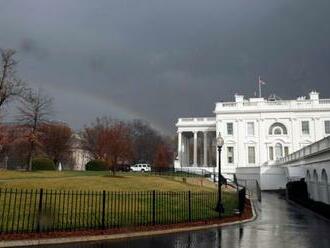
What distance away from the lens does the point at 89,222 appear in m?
17.6

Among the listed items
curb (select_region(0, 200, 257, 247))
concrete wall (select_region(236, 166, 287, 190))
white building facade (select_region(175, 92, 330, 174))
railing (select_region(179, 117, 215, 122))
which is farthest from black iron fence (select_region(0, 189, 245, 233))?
railing (select_region(179, 117, 215, 122))

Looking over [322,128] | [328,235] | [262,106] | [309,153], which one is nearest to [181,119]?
[262,106]

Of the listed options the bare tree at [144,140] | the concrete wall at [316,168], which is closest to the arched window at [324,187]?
the concrete wall at [316,168]

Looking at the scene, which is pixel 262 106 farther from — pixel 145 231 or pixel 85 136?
pixel 145 231

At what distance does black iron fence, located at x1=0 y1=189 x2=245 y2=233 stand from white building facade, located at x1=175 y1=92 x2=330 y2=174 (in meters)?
61.1

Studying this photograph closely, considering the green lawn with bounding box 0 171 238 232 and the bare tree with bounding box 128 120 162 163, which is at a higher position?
the bare tree with bounding box 128 120 162 163

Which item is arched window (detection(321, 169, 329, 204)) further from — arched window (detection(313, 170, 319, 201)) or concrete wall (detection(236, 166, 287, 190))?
concrete wall (detection(236, 166, 287, 190))

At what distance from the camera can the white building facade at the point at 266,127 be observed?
3423 inches

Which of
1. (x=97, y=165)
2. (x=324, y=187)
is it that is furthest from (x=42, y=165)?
(x=324, y=187)

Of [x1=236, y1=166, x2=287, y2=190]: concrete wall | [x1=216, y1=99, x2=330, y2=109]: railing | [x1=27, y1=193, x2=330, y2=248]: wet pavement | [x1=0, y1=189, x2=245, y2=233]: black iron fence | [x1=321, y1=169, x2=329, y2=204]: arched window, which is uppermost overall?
[x1=216, y1=99, x2=330, y2=109]: railing

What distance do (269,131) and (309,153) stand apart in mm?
52823

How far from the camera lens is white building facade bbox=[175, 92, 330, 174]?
285ft

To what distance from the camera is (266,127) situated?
89750 millimetres

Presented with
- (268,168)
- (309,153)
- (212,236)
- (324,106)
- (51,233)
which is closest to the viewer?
(51,233)
